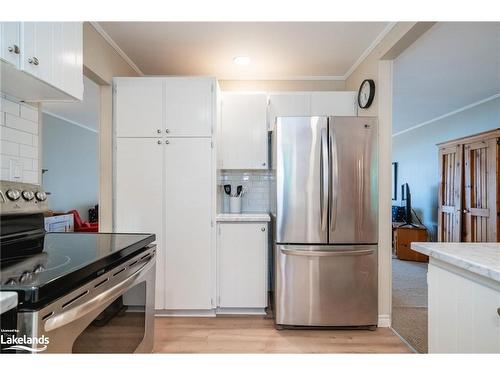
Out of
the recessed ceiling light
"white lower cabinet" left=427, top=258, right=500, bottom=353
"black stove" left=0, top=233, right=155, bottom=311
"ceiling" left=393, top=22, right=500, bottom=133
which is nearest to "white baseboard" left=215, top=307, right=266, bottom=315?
"black stove" left=0, top=233, right=155, bottom=311

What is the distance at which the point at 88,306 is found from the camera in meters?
1.02

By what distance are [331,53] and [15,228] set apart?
2.74 meters

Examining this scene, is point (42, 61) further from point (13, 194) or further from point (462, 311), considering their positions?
point (462, 311)

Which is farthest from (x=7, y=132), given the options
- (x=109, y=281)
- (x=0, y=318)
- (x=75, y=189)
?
(x=75, y=189)

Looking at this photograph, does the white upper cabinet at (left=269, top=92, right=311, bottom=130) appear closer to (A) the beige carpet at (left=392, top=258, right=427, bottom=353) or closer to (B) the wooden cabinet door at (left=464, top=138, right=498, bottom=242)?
(A) the beige carpet at (left=392, top=258, right=427, bottom=353)

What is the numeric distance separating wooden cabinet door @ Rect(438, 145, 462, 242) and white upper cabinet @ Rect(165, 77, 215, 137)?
13.5 ft

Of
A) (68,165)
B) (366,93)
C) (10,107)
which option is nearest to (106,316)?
(10,107)

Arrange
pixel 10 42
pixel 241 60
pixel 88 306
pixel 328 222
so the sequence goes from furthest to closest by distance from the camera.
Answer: pixel 241 60 < pixel 328 222 < pixel 10 42 < pixel 88 306

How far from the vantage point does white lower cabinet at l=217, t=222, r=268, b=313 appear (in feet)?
8.46

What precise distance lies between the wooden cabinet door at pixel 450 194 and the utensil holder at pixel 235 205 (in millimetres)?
3640

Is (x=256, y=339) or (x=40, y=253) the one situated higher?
(x=40, y=253)

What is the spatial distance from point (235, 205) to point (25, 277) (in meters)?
2.21

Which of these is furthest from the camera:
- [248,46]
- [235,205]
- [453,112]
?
[453,112]

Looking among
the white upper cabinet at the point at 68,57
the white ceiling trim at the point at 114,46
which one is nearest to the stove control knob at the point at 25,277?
the white upper cabinet at the point at 68,57
